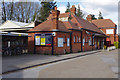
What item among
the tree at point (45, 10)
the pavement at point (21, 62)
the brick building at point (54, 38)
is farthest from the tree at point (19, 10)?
the pavement at point (21, 62)

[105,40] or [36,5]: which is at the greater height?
[36,5]

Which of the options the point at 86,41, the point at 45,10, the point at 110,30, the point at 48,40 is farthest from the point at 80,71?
the point at 45,10

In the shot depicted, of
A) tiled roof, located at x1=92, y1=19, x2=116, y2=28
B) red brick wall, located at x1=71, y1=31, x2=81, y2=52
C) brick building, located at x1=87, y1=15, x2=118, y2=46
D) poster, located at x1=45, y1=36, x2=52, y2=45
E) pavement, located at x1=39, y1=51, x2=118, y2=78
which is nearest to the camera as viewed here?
pavement, located at x1=39, y1=51, x2=118, y2=78

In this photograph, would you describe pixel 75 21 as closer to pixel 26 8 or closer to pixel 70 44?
pixel 70 44

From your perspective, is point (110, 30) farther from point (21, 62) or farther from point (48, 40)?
point (21, 62)

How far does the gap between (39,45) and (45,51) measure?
50.8 inches

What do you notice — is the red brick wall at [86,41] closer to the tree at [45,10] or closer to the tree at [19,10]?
the tree at [19,10]

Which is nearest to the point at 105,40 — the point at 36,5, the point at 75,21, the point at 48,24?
the point at 75,21

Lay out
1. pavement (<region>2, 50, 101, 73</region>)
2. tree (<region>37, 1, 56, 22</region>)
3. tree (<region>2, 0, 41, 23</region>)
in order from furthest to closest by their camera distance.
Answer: tree (<region>37, 1, 56, 22</region>) → tree (<region>2, 0, 41, 23</region>) → pavement (<region>2, 50, 101, 73</region>)

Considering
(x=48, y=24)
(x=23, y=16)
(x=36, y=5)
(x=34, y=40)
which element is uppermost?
(x=36, y=5)

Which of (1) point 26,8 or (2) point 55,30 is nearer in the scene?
(2) point 55,30

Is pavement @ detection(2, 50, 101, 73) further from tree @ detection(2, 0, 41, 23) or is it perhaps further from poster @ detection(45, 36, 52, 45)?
tree @ detection(2, 0, 41, 23)

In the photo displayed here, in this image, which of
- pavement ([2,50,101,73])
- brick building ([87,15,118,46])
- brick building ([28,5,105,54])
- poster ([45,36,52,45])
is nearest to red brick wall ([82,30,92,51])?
brick building ([28,5,105,54])

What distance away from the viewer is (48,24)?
22734mm
